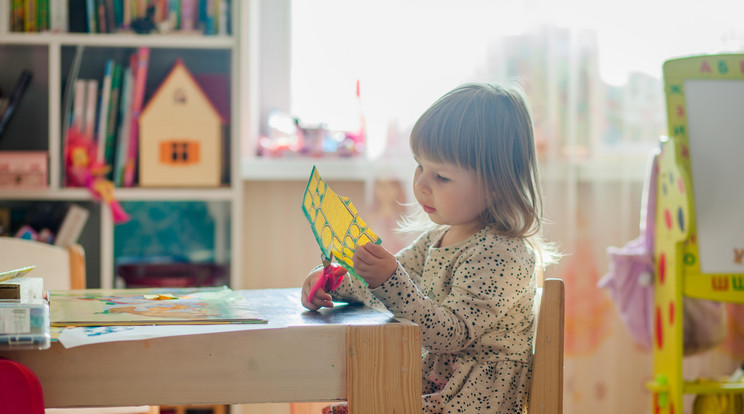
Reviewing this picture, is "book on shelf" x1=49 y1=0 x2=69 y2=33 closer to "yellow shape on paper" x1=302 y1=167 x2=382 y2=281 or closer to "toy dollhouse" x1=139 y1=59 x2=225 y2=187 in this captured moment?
"toy dollhouse" x1=139 y1=59 x2=225 y2=187

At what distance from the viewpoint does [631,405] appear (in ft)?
7.44

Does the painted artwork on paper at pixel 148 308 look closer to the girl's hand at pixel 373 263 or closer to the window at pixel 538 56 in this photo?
the girl's hand at pixel 373 263

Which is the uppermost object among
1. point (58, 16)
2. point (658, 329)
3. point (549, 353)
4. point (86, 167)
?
point (58, 16)

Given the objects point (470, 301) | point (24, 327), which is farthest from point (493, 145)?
point (24, 327)

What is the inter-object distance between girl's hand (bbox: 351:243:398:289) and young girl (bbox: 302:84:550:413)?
0.09ft

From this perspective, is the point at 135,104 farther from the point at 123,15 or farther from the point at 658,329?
the point at 658,329

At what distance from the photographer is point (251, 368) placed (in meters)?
0.76

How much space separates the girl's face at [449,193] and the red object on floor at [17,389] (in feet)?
1.93

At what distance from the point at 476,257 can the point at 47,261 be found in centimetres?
90

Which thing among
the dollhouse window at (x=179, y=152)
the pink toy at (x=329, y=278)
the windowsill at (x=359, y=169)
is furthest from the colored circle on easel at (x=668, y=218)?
the dollhouse window at (x=179, y=152)

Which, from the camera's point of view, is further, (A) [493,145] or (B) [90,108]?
(B) [90,108]

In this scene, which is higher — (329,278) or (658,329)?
(329,278)

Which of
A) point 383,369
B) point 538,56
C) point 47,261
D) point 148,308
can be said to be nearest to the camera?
point 383,369

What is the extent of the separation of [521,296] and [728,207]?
0.82 m
